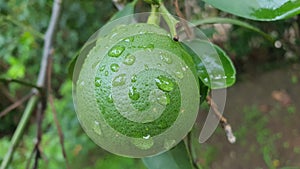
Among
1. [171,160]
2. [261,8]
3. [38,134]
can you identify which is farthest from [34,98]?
[261,8]

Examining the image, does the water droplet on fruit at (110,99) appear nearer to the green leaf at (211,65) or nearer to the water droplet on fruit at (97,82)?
the water droplet on fruit at (97,82)

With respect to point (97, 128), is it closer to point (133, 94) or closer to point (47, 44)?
point (133, 94)

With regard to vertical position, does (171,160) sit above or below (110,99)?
below

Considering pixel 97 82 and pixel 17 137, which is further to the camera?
pixel 17 137

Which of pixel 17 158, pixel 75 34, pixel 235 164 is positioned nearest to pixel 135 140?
pixel 17 158

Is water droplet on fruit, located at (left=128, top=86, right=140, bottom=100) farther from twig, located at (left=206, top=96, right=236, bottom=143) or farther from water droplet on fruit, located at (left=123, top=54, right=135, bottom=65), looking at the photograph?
twig, located at (left=206, top=96, right=236, bottom=143)

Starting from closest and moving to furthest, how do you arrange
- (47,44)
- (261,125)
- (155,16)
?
1. (155,16)
2. (47,44)
3. (261,125)

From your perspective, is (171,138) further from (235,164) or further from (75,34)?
(235,164)
